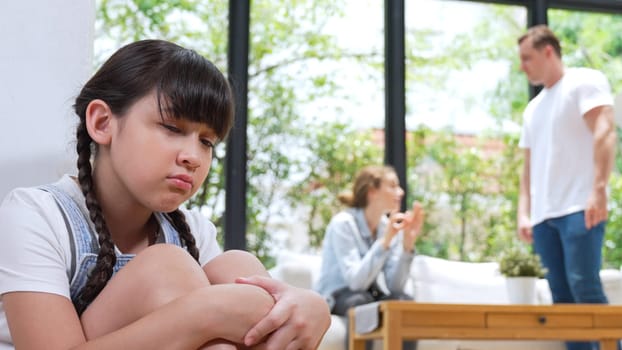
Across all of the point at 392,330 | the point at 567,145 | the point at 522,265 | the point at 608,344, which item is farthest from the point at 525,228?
the point at 392,330

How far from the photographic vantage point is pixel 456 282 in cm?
429

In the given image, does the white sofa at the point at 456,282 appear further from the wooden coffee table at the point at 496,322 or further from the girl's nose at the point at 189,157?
the girl's nose at the point at 189,157

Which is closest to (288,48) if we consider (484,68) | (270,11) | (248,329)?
(270,11)

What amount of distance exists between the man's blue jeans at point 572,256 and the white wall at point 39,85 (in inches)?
99.8

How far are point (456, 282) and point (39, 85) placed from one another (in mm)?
3212

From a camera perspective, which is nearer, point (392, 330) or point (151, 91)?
point (151, 91)

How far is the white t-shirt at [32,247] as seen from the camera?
1.09m

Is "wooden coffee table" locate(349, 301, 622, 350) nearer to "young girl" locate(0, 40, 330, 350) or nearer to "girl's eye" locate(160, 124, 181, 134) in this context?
"young girl" locate(0, 40, 330, 350)

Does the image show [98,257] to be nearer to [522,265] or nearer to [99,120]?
[99,120]

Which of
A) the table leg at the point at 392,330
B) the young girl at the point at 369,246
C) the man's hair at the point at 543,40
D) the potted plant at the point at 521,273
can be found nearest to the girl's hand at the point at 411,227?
the young girl at the point at 369,246

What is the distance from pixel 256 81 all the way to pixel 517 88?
5.19 ft

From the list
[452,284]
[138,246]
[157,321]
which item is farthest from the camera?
[452,284]

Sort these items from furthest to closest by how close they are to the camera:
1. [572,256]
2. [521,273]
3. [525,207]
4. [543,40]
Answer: [525,207]
[543,40]
[521,273]
[572,256]

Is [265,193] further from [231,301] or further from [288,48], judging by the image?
[231,301]
